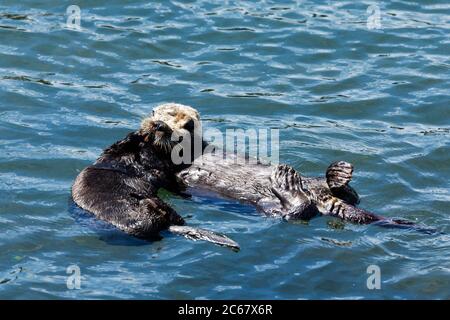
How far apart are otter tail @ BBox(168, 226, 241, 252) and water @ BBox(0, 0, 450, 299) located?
0.09 metres

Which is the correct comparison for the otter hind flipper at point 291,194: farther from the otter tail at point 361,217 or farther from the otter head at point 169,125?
the otter head at point 169,125

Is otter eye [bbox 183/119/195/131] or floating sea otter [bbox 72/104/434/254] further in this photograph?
otter eye [bbox 183/119/195/131]

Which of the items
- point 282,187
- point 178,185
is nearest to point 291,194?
point 282,187

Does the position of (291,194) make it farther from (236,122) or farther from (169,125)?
(236,122)

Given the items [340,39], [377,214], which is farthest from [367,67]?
[377,214]

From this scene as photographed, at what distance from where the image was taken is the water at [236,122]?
6703mm

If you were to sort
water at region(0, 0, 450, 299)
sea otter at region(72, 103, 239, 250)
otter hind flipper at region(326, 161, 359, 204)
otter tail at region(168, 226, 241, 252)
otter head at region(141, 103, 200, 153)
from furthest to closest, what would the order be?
otter head at region(141, 103, 200, 153) < otter hind flipper at region(326, 161, 359, 204) < sea otter at region(72, 103, 239, 250) < otter tail at region(168, 226, 241, 252) < water at region(0, 0, 450, 299)

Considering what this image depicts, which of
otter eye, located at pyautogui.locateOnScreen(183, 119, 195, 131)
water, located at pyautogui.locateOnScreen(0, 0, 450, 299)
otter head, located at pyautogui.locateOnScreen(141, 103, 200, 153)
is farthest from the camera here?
otter eye, located at pyautogui.locateOnScreen(183, 119, 195, 131)

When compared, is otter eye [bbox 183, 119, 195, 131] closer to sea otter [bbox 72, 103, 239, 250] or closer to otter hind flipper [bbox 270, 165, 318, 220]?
sea otter [bbox 72, 103, 239, 250]

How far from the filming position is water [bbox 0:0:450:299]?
670 centimetres

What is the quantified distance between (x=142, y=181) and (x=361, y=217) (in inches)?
75.2

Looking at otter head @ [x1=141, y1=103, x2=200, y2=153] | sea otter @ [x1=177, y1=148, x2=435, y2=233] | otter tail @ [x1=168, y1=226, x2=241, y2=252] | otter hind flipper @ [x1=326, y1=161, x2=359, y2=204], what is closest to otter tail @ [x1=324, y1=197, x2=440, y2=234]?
sea otter @ [x1=177, y1=148, x2=435, y2=233]

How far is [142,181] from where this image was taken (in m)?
7.79

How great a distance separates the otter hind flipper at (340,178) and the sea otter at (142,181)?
1.12m
